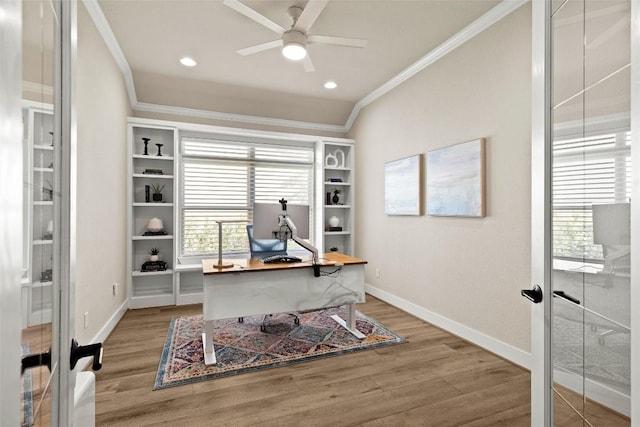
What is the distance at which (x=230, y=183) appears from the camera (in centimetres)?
476

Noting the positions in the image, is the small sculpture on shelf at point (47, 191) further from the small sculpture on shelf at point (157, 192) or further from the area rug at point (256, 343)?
the small sculpture on shelf at point (157, 192)

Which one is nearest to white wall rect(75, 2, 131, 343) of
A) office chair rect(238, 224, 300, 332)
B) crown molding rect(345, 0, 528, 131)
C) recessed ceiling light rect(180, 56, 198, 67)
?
recessed ceiling light rect(180, 56, 198, 67)

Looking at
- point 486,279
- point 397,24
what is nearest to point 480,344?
point 486,279

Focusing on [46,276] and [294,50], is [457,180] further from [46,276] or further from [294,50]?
[46,276]

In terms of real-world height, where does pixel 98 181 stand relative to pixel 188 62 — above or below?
below

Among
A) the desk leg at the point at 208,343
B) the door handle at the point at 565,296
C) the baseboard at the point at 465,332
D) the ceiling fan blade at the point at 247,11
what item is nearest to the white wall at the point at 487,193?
the baseboard at the point at 465,332

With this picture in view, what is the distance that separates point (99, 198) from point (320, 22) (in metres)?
2.59

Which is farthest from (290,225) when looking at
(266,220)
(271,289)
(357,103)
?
(357,103)

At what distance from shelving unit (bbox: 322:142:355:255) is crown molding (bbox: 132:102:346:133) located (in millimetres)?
378

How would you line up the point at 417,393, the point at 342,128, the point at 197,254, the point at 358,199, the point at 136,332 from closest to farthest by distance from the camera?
the point at 417,393 → the point at 136,332 → the point at 197,254 → the point at 358,199 → the point at 342,128

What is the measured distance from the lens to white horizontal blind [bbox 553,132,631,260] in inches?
31.8

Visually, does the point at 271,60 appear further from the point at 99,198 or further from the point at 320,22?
the point at 99,198

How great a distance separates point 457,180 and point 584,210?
2.21 meters

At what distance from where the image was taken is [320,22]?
112 inches
